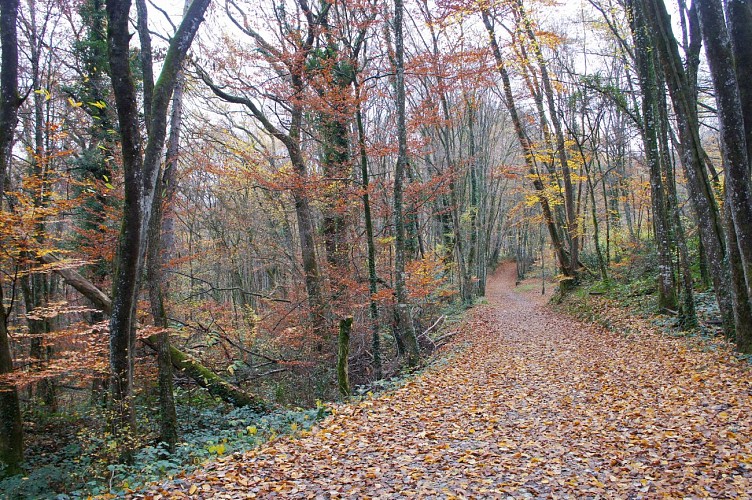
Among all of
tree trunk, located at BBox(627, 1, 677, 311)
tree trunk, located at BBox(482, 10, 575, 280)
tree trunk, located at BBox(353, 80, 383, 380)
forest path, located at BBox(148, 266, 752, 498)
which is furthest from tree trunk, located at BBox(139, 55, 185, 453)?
tree trunk, located at BBox(482, 10, 575, 280)

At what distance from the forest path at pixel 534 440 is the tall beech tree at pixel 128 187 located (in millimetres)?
2690

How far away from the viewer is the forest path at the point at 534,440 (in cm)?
413

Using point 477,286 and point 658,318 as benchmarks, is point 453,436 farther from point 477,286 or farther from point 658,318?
point 477,286

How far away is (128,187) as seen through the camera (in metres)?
6.43

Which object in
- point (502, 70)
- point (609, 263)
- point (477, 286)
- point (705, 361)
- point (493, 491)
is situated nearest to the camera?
point (493, 491)

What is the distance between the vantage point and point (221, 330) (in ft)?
40.8

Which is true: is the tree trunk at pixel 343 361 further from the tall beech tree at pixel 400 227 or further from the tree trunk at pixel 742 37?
the tree trunk at pixel 742 37

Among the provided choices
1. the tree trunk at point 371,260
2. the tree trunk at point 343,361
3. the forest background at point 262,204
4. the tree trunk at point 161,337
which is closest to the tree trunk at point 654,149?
the forest background at point 262,204

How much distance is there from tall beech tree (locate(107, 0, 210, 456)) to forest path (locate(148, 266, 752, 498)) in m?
2.69

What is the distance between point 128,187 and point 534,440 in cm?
659

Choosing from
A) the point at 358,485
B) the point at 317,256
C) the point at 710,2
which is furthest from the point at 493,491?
the point at 317,256

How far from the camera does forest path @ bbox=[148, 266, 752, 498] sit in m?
4.13

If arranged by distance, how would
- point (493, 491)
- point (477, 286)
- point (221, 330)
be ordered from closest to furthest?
point (493, 491), point (221, 330), point (477, 286)

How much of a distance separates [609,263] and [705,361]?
43.1 feet
